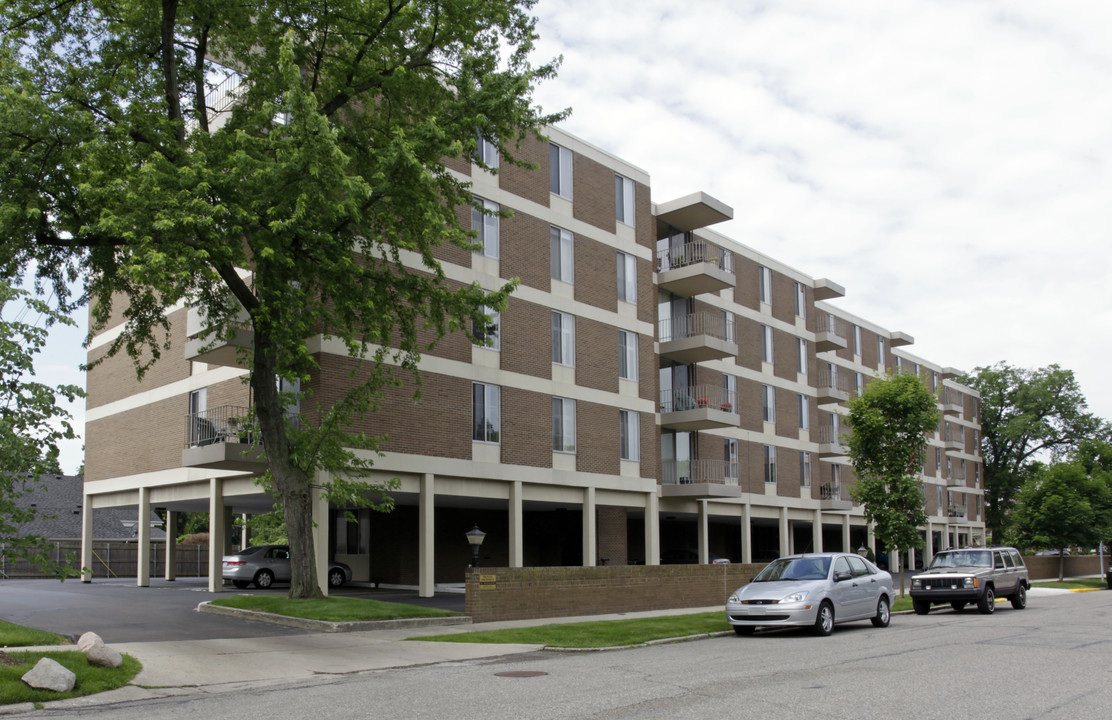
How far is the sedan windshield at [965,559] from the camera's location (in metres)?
25.5

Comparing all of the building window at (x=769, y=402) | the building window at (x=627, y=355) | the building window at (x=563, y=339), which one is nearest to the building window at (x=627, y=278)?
the building window at (x=627, y=355)

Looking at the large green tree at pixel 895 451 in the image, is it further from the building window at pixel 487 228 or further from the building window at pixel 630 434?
the building window at pixel 487 228

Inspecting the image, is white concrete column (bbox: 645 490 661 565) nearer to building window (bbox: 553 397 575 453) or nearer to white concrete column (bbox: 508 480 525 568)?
building window (bbox: 553 397 575 453)

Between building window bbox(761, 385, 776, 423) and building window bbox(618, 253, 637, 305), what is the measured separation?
517 inches

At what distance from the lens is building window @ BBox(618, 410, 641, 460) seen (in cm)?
3372

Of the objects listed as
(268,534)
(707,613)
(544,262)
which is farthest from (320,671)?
(268,534)

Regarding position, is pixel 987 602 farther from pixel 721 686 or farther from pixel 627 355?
pixel 721 686

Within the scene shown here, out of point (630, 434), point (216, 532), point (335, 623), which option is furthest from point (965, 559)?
point (216, 532)

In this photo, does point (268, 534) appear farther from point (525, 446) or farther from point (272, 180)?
point (272, 180)

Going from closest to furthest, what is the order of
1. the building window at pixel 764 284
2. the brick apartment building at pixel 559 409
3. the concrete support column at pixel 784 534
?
the brick apartment building at pixel 559 409 → the concrete support column at pixel 784 534 → the building window at pixel 764 284

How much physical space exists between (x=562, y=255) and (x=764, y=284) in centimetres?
1783

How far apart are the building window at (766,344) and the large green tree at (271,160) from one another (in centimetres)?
2809

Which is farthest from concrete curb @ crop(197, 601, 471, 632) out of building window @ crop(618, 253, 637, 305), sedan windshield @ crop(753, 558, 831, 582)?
building window @ crop(618, 253, 637, 305)

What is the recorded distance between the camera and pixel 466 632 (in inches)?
701
